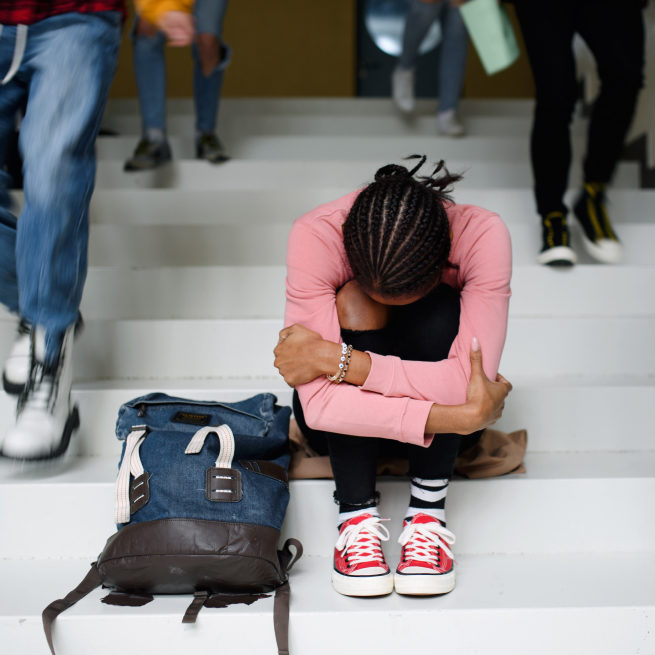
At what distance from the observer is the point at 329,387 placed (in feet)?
3.47

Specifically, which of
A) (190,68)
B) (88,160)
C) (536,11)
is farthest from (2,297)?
(190,68)

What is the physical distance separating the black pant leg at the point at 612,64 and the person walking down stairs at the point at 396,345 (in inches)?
36.4

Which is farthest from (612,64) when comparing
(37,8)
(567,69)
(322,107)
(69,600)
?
(69,600)

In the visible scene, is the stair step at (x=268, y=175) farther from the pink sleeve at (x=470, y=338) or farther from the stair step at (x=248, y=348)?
the pink sleeve at (x=470, y=338)

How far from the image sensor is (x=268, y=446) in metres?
1.17

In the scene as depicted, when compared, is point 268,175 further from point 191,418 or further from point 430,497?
point 430,497

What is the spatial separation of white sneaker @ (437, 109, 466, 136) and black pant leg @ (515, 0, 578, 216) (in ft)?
2.41

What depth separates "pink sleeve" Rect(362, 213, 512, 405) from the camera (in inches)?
41.4

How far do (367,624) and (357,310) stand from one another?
45 cm

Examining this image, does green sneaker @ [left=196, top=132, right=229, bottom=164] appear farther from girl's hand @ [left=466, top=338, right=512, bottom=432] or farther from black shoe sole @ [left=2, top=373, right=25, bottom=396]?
girl's hand @ [left=466, top=338, right=512, bottom=432]

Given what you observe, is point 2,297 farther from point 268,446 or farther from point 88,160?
point 268,446

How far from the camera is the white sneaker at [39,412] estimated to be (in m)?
1.17

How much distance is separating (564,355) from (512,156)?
106cm

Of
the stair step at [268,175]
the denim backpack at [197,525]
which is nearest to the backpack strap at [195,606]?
the denim backpack at [197,525]
